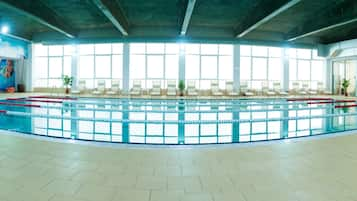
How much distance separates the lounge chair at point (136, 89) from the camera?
1154 centimetres

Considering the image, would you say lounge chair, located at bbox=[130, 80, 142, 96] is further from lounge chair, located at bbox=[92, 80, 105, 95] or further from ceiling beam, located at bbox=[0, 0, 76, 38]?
ceiling beam, located at bbox=[0, 0, 76, 38]

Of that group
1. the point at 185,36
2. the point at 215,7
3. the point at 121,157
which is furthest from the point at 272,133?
the point at 185,36

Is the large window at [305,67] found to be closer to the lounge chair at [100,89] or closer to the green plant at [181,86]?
the green plant at [181,86]

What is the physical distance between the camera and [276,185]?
178 centimetres

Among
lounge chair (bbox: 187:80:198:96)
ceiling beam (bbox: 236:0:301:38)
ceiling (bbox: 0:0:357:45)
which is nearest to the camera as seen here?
ceiling beam (bbox: 236:0:301:38)

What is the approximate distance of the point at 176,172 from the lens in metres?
2.07

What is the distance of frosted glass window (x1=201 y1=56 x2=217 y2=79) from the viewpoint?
527 inches

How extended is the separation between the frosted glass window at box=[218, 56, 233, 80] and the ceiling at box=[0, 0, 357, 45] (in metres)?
1.66

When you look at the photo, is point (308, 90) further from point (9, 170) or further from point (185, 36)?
point (9, 170)

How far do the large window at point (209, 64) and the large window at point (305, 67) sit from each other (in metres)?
4.45

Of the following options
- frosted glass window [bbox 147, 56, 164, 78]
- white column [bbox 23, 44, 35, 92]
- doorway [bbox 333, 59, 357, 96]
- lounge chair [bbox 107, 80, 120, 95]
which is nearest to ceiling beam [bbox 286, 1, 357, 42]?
doorway [bbox 333, 59, 357, 96]

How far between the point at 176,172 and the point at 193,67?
38.1ft

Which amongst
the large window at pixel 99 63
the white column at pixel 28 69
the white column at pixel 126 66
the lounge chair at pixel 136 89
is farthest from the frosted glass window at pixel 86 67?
the lounge chair at pixel 136 89

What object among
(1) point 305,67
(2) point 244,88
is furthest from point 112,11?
(1) point 305,67
